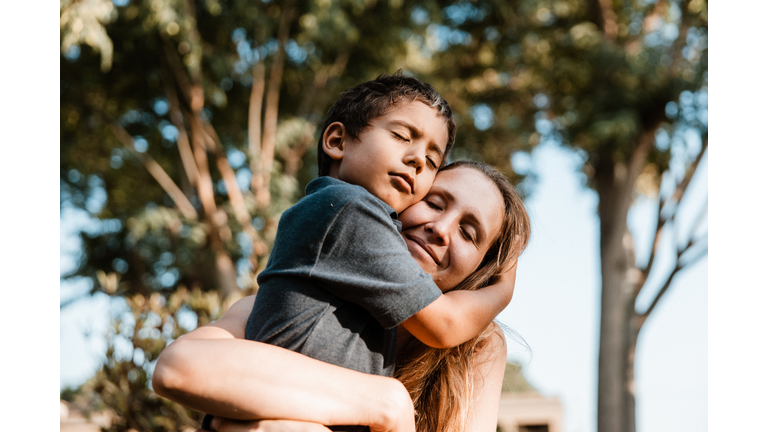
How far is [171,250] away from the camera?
32.3 ft

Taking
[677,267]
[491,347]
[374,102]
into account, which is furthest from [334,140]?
[677,267]

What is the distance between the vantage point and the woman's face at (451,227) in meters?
1.82

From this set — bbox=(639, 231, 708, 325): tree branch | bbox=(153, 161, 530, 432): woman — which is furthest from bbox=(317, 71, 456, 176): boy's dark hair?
bbox=(639, 231, 708, 325): tree branch

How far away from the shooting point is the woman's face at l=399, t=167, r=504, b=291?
1.82 metres

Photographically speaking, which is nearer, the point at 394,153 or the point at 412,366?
the point at 394,153

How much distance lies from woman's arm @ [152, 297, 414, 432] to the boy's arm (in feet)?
0.67

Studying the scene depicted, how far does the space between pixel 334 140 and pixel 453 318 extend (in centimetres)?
73

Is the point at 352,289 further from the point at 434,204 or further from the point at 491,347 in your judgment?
the point at 491,347

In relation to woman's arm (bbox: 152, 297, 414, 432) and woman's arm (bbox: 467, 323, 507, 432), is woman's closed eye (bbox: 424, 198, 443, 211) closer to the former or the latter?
woman's arm (bbox: 467, 323, 507, 432)

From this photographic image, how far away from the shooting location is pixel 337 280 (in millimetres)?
1356

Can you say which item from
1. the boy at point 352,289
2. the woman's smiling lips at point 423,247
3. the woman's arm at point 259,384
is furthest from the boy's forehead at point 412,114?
the woman's arm at point 259,384

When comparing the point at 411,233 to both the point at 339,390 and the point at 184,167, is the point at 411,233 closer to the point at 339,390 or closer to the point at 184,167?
the point at 339,390
